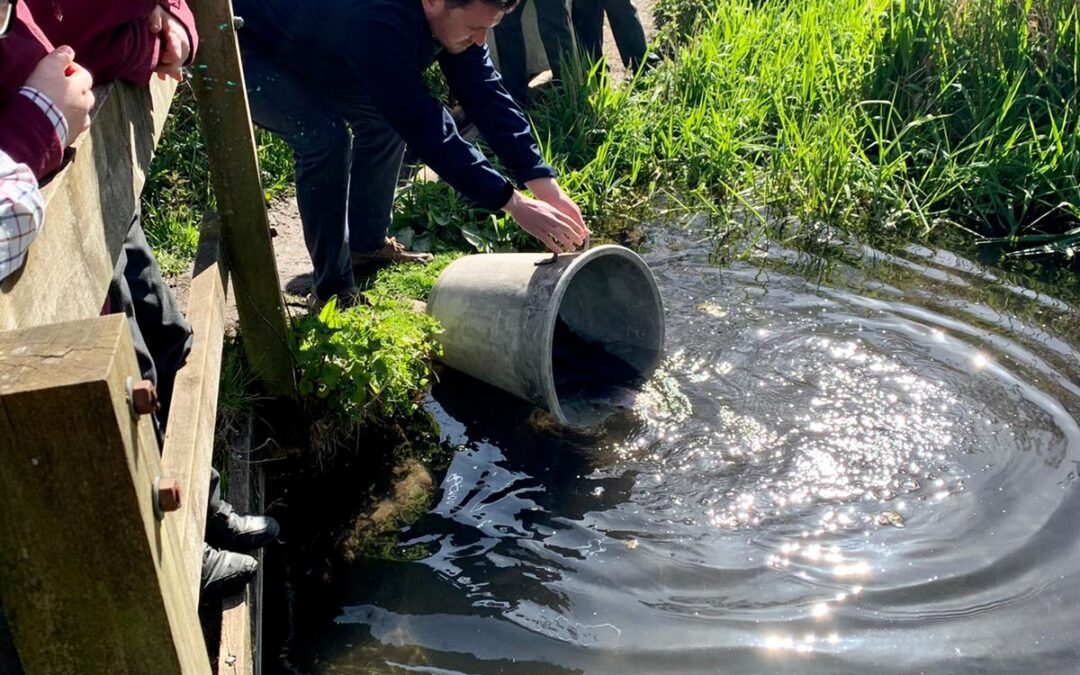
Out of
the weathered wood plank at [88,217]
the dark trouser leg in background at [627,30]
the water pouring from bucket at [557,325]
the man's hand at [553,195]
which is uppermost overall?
the weathered wood plank at [88,217]

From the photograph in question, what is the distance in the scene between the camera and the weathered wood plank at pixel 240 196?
2867mm

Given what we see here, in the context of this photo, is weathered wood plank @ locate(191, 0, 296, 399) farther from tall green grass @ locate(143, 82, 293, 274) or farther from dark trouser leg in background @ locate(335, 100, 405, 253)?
tall green grass @ locate(143, 82, 293, 274)

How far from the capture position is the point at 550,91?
20.6 ft

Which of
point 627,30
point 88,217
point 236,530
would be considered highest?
point 88,217

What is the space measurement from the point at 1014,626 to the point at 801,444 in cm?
100

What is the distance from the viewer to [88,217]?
1.69 m

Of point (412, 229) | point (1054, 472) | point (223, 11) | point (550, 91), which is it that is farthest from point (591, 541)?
point (550, 91)

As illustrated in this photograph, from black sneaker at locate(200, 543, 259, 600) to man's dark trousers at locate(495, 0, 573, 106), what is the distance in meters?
4.46

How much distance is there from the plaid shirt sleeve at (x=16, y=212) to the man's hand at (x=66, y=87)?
26 cm

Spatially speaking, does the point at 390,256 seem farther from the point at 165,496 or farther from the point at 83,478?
the point at 83,478

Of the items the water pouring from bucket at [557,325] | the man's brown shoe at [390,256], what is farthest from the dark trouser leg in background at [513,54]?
the water pouring from bucket at [557,325]

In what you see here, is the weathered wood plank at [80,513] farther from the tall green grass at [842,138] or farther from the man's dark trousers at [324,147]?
the tall green grass at [842,138]

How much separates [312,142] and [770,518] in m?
2.13

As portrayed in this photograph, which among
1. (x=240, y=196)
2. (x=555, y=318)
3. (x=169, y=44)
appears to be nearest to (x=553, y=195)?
(x=555, y=318)
